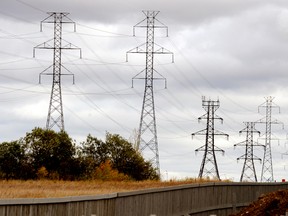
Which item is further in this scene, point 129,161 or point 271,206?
point 129,161

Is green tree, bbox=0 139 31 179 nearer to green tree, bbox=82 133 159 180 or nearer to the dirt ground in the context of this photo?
green tree, bbox=82 133 159 180

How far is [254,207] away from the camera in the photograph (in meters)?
36.8

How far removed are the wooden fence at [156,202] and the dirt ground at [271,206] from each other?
166 inches

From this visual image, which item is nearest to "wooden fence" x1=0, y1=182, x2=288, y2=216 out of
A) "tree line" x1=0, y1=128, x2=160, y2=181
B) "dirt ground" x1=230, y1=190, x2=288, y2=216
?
"dirt ground" x1=230, y1=190, x2=288, y2=216

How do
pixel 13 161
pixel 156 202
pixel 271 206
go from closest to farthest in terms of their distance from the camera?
pixel 271 206, pixel 156 202, pixel 13 161

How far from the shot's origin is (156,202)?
129ft

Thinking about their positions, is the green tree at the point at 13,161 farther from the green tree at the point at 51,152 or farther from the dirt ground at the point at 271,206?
the dirt ground at the point at 271,206

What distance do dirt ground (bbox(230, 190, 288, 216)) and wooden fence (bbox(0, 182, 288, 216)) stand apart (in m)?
4.22

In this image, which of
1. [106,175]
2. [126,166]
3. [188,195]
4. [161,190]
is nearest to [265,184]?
[188,195]

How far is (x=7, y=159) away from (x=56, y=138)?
4557 millimetres

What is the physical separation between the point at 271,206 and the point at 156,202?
223 inches

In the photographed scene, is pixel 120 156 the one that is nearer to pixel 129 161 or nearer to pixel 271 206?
pixel 129 161

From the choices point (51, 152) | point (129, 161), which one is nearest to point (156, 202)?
point (51, 152)

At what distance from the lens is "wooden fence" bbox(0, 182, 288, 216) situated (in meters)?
28.1
